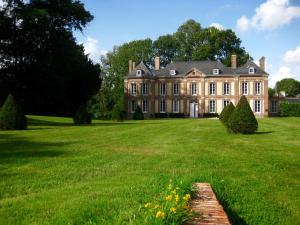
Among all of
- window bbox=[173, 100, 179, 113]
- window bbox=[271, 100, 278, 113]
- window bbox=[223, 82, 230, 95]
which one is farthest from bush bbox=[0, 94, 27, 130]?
window bbox=[271, 100, 278, 113]

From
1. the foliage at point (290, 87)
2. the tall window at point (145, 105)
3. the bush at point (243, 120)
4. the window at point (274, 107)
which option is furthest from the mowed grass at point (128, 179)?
the foliage at point (290, 87)

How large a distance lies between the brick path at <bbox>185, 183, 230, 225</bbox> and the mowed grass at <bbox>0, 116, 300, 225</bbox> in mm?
Answer: 519

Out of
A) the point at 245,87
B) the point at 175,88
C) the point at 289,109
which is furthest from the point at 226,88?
the point at 289,109

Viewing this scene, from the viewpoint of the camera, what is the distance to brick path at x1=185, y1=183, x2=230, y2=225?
4887 millimetres

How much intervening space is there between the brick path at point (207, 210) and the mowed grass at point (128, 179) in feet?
1.70

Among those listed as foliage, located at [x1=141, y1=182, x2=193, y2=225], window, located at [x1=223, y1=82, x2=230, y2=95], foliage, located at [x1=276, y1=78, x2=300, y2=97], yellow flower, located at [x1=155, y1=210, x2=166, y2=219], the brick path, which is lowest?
the brick path

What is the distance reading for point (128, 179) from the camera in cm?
862

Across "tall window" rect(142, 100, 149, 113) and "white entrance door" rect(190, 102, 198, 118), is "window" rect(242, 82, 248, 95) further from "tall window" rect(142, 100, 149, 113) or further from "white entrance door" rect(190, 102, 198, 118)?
"tall window" rect(142, 100, 149, 113)

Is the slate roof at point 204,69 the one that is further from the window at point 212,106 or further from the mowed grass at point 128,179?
the mowed grass at point 128,179

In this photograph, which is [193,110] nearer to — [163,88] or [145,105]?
[163,88]

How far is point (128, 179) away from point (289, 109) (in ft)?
172

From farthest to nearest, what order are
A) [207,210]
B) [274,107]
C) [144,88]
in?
[144,88] → [274,107] → [207,210]

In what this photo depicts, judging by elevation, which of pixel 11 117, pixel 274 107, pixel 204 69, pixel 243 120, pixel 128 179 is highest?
pixel 204 69

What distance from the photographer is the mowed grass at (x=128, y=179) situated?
6.21 metres
